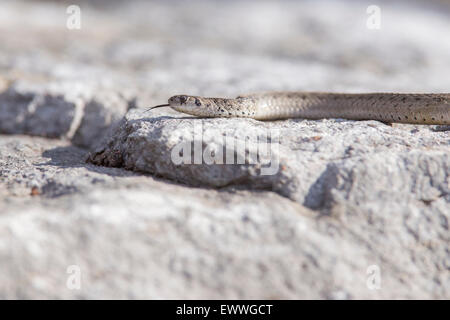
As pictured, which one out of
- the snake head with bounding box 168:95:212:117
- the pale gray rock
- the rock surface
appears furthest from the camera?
the snake head with bounding box 168:95:212:117

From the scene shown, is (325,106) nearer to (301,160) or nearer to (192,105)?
(192,105)

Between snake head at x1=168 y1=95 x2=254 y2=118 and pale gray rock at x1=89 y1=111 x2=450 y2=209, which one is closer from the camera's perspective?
pale gray rock at x1=89 y1=111 x2=450 y2=209

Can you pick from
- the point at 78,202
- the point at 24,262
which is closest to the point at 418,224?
the point at 78,202

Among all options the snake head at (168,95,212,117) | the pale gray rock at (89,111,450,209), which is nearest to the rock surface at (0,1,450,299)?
the pale gray rock at (89,111,450,209)

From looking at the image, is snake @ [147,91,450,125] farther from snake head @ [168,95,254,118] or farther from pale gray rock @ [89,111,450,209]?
pale gray rock @ [89,111,450,209]

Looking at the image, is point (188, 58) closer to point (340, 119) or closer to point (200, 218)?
point (340, 119)

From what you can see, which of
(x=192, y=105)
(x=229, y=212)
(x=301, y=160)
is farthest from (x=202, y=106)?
(x=229, y=212)

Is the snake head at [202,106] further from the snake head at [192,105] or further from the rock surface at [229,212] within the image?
the rock surface at [229,212]

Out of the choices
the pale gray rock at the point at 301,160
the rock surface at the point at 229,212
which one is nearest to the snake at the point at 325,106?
the rock surface at the point at 229,212

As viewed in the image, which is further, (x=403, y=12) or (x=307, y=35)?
(x=403, y=12)
